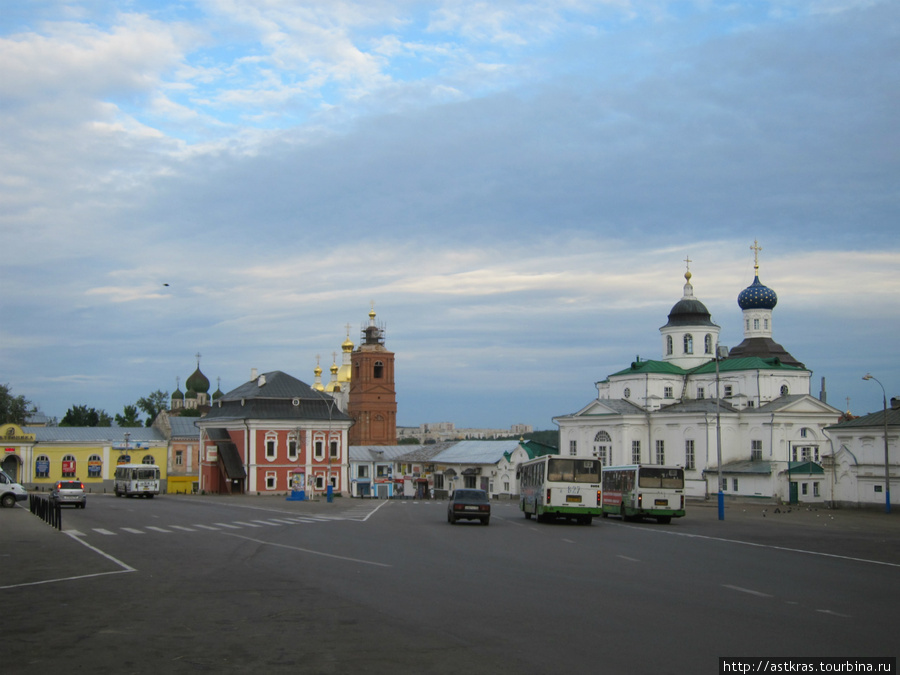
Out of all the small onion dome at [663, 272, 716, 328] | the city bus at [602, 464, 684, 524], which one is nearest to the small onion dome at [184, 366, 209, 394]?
the small onion dome at [663, 272, 716, 328]

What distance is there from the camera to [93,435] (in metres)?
Result: 97.0

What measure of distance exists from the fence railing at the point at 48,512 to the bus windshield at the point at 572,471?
676 inches

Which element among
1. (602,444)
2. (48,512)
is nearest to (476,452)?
(602,444)

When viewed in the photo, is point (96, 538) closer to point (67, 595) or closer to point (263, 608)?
point (67, 595)

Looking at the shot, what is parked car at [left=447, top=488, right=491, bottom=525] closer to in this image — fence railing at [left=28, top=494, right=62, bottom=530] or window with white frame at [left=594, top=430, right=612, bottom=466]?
fence railing at [left=28, top=494, right=62, bottom=530]

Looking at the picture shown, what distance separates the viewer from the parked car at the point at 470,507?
34688 millimetres

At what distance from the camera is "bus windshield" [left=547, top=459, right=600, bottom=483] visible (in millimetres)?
35438

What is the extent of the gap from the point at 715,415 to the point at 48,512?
5570 cm

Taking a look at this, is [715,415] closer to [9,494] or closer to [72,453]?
[9,494]

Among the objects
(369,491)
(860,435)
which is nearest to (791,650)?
(860,435)

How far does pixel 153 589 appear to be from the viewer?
1505cm

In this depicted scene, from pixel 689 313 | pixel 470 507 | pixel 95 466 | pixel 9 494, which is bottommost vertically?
pixel 95 466

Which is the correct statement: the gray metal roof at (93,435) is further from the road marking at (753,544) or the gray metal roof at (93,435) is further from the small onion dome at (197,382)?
the road marking at (753,544)

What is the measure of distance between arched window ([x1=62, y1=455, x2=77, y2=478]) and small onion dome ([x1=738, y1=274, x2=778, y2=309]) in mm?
65657
